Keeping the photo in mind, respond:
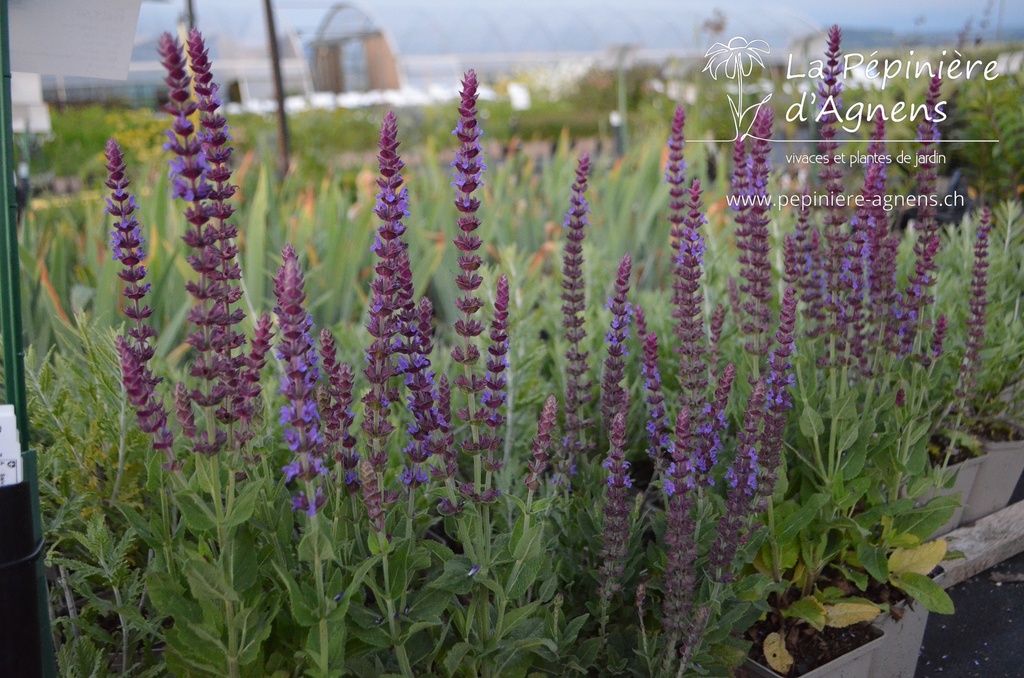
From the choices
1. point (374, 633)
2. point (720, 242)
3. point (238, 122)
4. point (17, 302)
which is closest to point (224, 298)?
point (17, 302)

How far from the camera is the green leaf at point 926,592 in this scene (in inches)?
81.1

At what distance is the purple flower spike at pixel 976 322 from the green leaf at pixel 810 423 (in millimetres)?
657

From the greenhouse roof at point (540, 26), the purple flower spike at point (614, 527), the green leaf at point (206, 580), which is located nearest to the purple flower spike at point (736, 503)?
the purple flower spike at point (614, 527)

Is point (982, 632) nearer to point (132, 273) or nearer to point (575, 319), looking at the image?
point (575, 319)

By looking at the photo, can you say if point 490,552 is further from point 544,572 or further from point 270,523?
point 270,523

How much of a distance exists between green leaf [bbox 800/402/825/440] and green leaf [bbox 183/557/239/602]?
3.94 ft

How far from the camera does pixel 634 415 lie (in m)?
2.50

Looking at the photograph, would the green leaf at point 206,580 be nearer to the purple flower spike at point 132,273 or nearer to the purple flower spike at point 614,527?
the purple flower spike at point 132,273

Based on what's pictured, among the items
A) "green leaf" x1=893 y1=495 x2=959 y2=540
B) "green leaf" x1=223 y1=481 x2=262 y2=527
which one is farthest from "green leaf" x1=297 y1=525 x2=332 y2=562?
"green leaf" x1=893 y1=495 x2=959 y2=540

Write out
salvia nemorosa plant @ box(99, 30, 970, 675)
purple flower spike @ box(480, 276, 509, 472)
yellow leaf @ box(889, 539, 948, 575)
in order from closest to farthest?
salvia nemorosa plant @ box(99, 30, 970, 675), purple flower spike @ box(480, 276, 509, 472), yellow leaf @ box(889, 539, 948, 575)

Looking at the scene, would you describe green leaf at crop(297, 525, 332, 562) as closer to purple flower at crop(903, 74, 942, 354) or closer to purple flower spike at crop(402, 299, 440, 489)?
purple flower spike at crop(402, 299, 440, 489)

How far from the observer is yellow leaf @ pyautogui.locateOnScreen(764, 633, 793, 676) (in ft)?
6.40

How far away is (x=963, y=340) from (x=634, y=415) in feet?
3.15

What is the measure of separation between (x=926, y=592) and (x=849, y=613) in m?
0.20
